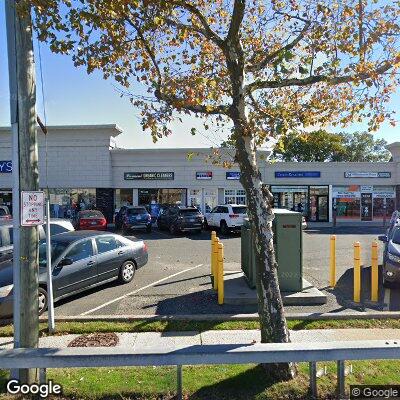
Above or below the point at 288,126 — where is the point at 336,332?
below

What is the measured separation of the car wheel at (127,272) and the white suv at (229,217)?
1070 cm

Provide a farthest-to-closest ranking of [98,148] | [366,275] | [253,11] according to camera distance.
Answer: [98,148] < [366,275] < [253,11]

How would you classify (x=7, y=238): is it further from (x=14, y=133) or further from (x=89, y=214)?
(x=89, y=214)

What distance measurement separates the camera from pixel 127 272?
9.49 metres

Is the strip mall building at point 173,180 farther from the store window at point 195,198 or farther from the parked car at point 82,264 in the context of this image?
the parked car at point 82,264

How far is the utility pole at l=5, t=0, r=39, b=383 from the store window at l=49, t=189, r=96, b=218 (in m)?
24.8

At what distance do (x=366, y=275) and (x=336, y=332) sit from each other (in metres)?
4.56

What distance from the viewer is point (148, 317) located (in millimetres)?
6609

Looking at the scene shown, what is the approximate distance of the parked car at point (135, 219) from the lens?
2127 cm

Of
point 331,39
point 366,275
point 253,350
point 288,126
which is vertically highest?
point 331,39

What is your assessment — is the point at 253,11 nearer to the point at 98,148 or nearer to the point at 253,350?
the point at 253,350

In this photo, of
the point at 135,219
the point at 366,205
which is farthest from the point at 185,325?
the point at 366,205

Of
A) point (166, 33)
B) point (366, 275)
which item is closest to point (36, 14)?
point (166, 33)
